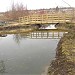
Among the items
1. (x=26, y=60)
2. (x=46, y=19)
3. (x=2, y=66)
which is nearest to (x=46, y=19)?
(x=46, y=19)

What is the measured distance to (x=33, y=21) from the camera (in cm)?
3155

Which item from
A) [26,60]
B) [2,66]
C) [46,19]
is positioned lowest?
[2,66]

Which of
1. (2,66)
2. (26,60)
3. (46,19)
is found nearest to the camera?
(2,66)

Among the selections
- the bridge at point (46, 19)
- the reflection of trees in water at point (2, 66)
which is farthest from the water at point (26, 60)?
the bridge at point (46, 19)

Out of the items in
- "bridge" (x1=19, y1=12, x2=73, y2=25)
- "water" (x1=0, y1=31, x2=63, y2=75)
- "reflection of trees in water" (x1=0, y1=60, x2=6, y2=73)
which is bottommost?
"reflection of trees in water" (x1=0, y1=60, x2=6, y2=73)

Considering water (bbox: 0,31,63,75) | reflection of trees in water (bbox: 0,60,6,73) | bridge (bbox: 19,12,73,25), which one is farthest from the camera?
bridge (bbox: 19,12,73,25)

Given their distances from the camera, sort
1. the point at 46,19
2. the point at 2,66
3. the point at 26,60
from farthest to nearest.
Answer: the point at 46,19
the point at 26,60
the point at 2,66

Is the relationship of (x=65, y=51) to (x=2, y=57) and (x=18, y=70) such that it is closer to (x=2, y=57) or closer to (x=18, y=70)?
(x=18, y=70)

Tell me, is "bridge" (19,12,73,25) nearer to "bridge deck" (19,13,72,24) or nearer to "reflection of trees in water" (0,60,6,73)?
"bridge deck" (19,13,72,24)

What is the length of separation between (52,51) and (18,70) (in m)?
6.35

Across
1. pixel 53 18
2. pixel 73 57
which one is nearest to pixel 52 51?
pixel 73 57

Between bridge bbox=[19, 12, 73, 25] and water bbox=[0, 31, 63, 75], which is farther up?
bridge bbox=[19, 12, 73, 25]

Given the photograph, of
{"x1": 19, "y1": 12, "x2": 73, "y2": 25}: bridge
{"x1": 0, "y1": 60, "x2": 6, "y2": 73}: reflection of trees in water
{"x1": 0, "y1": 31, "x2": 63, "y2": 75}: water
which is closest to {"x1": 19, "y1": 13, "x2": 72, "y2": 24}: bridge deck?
{"x1": 19, "y1": 12, "x2": 73, "y2": 25}: bridge

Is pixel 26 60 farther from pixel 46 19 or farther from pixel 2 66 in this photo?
pixel 46 19
